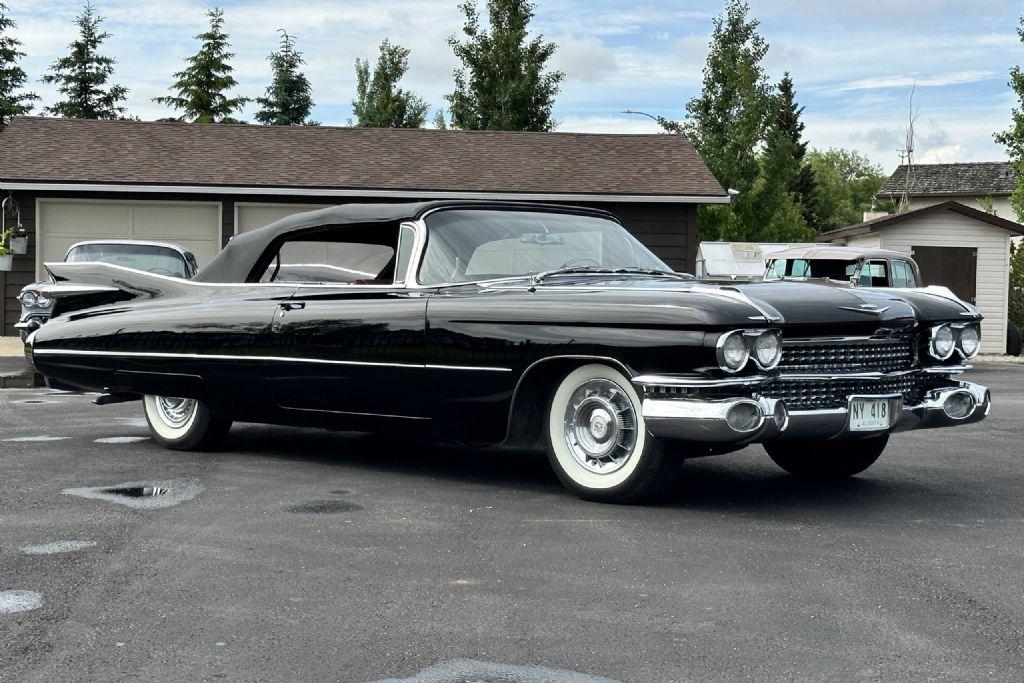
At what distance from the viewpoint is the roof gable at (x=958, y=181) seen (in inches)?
2766

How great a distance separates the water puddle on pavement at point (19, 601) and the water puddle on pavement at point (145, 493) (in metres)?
1.59

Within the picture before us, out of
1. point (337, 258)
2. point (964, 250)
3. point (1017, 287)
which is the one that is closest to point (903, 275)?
point (964, 250)

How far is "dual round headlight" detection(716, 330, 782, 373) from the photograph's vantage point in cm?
540

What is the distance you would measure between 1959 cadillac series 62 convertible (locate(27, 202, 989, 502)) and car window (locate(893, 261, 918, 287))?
12.1m

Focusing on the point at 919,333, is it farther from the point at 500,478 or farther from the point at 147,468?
the point at 147,468

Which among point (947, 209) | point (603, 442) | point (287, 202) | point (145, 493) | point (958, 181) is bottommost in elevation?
point (145, 493)

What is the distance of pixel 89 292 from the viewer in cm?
805

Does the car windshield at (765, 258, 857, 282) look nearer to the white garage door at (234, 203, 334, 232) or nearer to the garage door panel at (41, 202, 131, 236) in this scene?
the white garage door at (234, 203, 334, 232)

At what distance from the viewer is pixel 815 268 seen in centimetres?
1931

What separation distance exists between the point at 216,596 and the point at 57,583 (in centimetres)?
61

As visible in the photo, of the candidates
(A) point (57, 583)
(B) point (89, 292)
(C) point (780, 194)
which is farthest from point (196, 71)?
(A) point (57, 583)

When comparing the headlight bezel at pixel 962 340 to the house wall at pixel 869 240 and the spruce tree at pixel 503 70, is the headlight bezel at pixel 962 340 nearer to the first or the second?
the house wall at pixel 869 240

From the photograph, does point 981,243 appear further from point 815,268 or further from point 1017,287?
point 815,268

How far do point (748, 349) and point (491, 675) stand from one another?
2.40 metres
